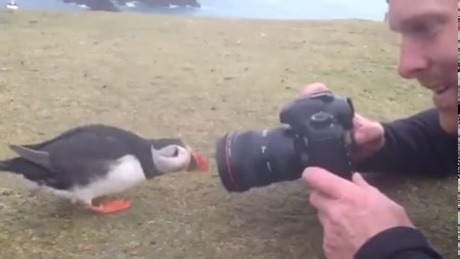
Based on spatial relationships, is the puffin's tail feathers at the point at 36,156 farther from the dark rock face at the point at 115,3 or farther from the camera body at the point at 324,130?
the dark rock face at the point at 115,3

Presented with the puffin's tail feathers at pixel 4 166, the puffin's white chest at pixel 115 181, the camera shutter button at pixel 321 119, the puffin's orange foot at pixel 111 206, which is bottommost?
the puffin's orange foot at pixel 111 206

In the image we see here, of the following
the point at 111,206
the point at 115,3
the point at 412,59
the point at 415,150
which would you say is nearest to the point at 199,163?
the point at 111,206

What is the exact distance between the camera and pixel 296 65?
146 cm

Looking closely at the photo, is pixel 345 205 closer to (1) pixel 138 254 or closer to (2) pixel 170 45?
(1) pixel 138 254

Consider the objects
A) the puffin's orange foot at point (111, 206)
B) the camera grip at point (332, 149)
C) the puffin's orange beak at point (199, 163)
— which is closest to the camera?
the camera grip at point (332, 149)

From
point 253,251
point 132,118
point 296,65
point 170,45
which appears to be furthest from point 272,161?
point 170,45

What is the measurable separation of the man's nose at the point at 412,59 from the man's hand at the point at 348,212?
4.6 inches

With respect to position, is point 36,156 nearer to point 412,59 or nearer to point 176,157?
point 176,157

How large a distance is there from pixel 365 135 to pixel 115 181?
312mm

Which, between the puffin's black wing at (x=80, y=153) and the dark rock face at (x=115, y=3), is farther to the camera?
the dark rock face at (x=115, y=3)

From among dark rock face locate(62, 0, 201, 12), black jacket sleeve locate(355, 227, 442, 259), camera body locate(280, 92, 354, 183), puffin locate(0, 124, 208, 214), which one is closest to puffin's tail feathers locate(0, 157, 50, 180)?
puffin locate(0, 124, 208, 214)

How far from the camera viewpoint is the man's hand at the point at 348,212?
0.67 metres

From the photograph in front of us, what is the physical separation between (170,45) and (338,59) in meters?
0.38

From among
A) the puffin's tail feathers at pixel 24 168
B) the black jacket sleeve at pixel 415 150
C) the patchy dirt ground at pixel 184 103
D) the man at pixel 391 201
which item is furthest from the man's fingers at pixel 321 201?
the puffin's tail feathers at pixel 24 168
